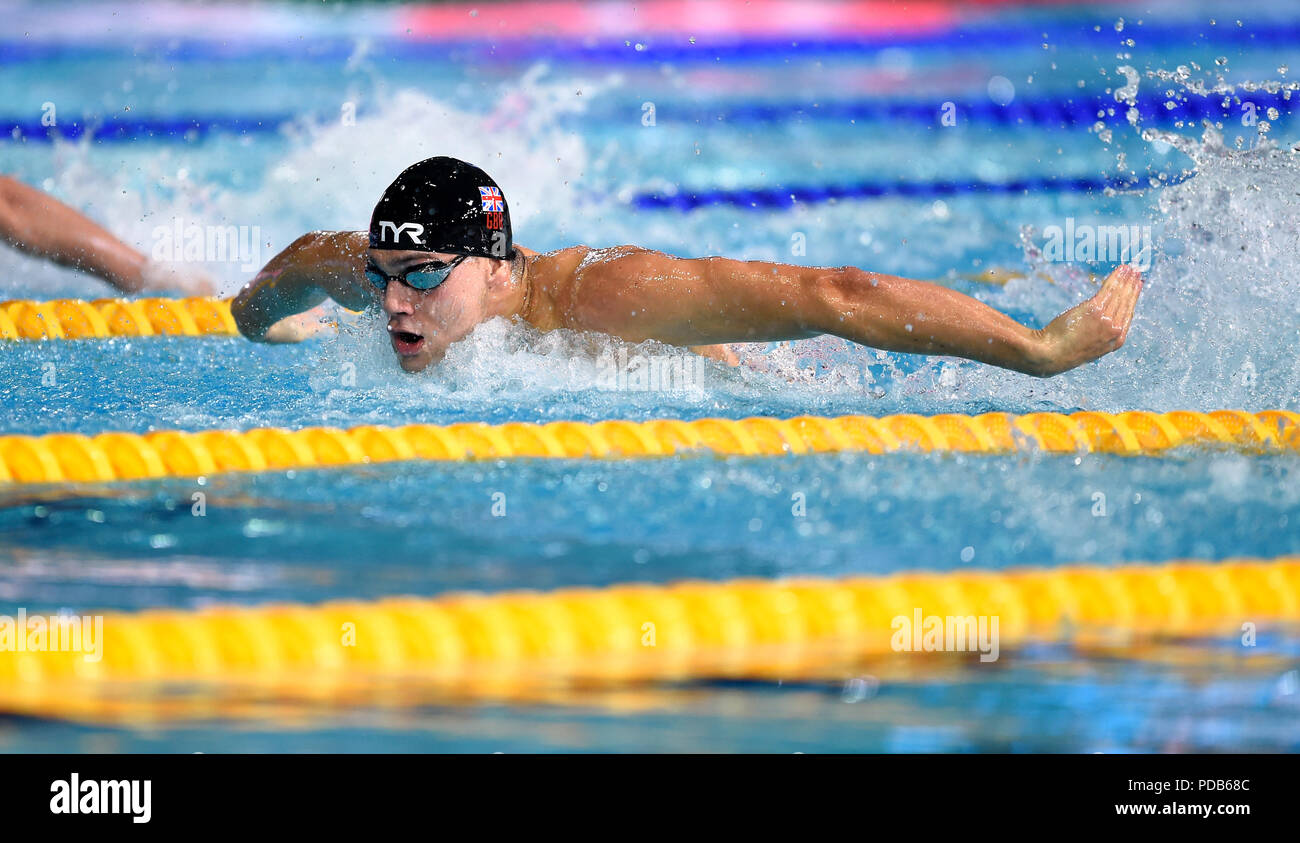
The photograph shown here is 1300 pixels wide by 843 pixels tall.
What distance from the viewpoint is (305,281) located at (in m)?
3.55

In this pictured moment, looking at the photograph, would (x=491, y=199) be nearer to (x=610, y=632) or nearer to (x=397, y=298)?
(x=397, y=298)

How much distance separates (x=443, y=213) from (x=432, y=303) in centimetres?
21

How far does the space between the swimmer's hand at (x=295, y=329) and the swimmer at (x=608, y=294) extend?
0.25m

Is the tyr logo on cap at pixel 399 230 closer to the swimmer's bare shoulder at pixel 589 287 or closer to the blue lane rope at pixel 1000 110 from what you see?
the swimmer's bare shoulder at pixel 589 287

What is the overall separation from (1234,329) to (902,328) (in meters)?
1.47

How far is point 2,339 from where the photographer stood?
174 inches

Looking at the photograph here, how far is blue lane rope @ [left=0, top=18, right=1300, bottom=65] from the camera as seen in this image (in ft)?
26.4

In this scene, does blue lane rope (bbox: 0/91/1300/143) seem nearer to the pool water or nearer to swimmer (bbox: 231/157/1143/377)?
the pool water

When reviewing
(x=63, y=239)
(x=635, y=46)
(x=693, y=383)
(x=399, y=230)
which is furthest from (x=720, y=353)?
(x=635, y=46)

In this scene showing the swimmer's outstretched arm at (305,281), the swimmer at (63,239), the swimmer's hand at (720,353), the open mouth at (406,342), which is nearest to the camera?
the open mouth at (406,342)

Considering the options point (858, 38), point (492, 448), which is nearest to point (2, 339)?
point (492, 448)

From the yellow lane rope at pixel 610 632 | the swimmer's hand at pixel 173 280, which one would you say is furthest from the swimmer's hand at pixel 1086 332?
the swimmer's hand at pixel 173 280

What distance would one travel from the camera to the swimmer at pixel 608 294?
295cm

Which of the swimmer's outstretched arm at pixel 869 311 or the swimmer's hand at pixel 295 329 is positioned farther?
the swimmer's hand at pixel 295 329
